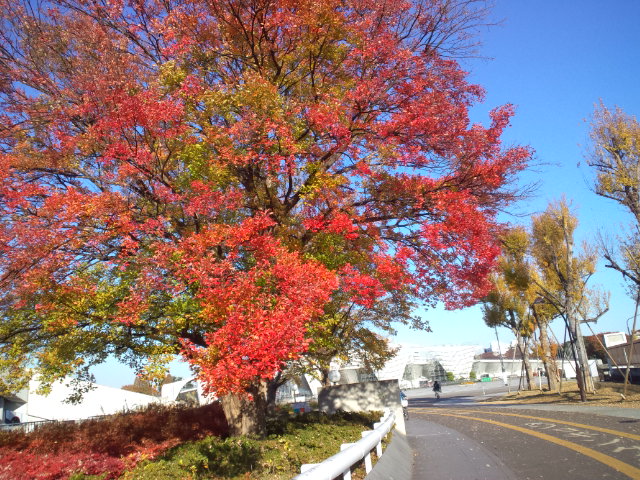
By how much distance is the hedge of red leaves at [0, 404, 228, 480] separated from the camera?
984 centimetres

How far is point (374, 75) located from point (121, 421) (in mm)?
14375

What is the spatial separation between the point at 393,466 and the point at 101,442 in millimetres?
9101

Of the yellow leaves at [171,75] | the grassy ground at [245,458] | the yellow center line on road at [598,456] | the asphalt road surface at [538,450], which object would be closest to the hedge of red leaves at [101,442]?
the grassy ground at [245,458]

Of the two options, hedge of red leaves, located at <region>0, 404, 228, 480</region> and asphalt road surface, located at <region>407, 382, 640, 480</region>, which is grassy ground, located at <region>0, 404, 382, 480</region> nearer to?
hedge of red leaves, located at <region>0, 404, 228, 480</region>

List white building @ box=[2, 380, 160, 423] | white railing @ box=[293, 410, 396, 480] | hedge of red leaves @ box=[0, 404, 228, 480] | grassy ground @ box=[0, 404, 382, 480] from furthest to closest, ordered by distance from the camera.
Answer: white building @ box=[2, 380, 160, 423], hedge of red leaves @ box=[0, 404, 228, 480], grassy ground @ box=[0, 404, 382, 480], white railing @ box=[293, 410, 396, 480]

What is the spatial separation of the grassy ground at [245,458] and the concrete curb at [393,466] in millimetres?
1416

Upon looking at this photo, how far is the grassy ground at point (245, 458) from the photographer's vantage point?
28.3 ft

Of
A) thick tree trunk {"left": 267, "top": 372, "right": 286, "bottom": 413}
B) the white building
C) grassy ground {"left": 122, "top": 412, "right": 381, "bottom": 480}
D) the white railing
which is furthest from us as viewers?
the white building

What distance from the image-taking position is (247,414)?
12000 mm

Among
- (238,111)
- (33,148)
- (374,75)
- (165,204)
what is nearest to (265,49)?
(238,111)

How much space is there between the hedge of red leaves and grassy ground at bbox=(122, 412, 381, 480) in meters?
1.26

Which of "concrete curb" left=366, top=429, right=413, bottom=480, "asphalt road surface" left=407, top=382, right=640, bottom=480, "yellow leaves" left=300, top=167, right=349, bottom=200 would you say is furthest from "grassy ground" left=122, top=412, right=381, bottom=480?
"yellow leaves" left=300, top=167, right=349, bottom=200

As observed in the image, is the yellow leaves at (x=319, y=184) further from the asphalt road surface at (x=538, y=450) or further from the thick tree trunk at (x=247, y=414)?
the asphalt road surface at (x=538, y=450)

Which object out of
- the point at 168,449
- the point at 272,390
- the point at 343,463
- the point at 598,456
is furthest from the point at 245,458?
the point at 272,390
